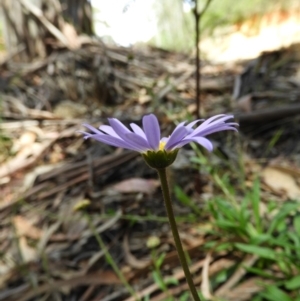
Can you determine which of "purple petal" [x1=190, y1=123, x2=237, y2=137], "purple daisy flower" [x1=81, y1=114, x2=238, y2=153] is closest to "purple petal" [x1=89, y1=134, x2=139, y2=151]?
"purple daisy flower" [x1=81, y1=114, x2=238, y2=153]

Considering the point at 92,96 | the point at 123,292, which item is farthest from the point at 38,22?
the point at 123,292

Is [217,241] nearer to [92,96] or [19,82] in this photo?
[92,96]

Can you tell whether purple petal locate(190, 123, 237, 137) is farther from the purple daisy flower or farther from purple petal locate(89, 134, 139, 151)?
purple petal locate(89, 134, 139, 151)

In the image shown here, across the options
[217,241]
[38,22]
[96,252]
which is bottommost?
[96,252]

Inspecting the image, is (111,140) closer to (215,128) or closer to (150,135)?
(150,135)

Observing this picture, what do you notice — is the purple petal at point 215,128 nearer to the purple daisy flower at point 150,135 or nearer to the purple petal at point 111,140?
the purple daisy flower at point 150,135

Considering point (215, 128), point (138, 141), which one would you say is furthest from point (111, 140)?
point (215, 128)
